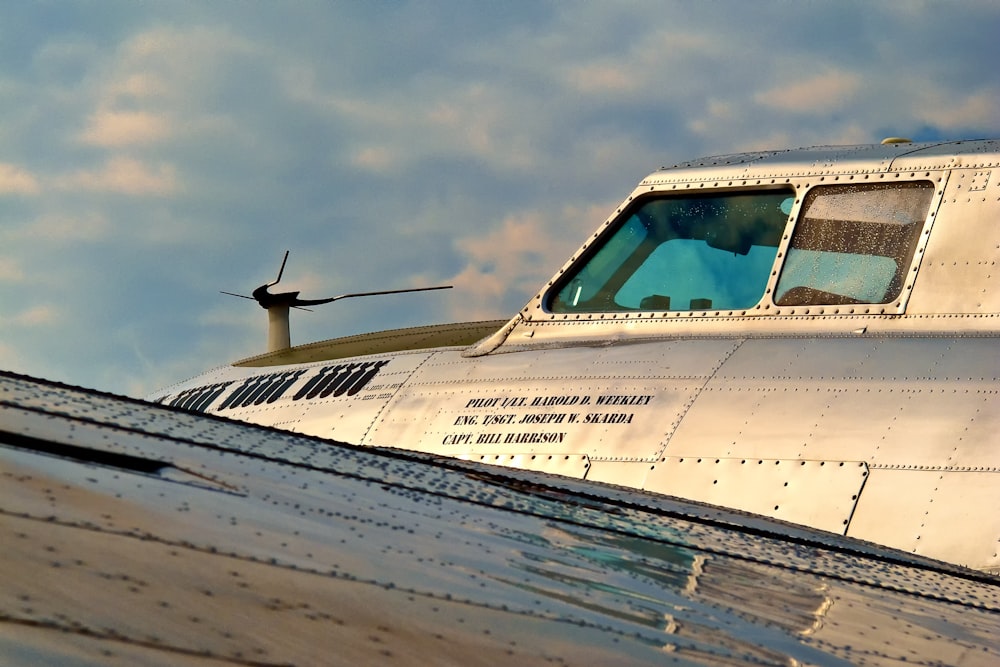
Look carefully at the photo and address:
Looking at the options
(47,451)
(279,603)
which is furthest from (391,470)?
(279,603)

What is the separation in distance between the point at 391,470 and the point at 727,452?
3.72 metres

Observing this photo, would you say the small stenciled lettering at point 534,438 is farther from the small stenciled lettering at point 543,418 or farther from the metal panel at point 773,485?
the metal panel at point 773,485

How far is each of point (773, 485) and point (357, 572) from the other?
530 cm

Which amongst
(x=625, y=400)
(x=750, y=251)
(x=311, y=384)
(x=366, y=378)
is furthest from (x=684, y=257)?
(x=311, y=384)

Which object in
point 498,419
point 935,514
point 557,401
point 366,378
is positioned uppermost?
point 366,378

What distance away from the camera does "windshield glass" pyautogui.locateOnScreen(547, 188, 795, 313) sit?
9672mm

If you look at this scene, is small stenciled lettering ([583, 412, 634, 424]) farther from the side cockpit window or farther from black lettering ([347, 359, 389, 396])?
black lettering ([347, 359, 389, 396])

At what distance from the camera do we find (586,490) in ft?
21.3

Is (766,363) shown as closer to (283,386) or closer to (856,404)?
(856,404)

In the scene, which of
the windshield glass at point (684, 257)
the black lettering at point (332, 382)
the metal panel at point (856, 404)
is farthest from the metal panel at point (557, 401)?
the black lettering at point (332, 382)

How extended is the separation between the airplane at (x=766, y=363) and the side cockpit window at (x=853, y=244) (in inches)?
0.6

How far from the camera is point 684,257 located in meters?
10.1

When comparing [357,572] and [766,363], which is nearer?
[357,572]

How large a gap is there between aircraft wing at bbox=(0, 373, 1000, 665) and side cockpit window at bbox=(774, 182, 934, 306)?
12.8ft
